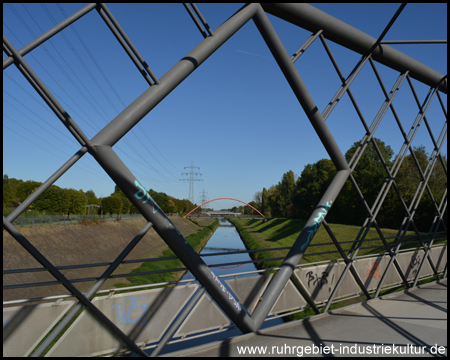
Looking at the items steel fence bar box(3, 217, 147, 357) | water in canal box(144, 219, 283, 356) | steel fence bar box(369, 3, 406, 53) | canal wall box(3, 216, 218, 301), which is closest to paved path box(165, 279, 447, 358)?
steel fence bar box(3, 217, 147, 357)

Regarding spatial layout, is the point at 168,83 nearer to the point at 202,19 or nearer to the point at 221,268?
the point at 202,19

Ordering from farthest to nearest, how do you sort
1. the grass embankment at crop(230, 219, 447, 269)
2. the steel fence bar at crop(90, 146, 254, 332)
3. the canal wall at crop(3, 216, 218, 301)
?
1. the grass embankment at crop(230, 219, 447, 269)
2. the canal wall at crop(3, 216, 218, 301)
3. the steel fence bar at crop(90, 146, 254, 332)

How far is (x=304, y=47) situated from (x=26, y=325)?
22.2ft

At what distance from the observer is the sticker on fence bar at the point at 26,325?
376cm

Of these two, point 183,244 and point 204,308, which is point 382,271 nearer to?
point 204,308

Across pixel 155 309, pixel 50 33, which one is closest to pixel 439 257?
pixel 155 309

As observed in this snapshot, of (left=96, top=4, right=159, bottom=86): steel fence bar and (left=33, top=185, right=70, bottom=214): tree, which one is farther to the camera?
(left=33, top=185, right=70, bottom=214): tree

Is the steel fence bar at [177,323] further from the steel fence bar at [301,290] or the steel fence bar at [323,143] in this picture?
the steel fence bar at [301,290]

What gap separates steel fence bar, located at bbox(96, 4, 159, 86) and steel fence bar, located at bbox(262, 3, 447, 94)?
307cm

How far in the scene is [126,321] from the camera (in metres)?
4.61

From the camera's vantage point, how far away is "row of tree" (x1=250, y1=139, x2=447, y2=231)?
3003cm

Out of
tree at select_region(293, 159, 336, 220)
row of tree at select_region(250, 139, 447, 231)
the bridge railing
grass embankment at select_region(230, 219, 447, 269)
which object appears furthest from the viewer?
tree at select_region(293, 159, 336, 220)

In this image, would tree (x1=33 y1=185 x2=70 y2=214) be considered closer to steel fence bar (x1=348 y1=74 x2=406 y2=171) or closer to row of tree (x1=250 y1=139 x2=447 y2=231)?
row of tree (x1=250 y1=139 x2=447 y2=231)

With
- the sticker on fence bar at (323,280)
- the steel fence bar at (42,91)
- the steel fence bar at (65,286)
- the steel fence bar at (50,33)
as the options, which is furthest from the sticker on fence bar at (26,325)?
the sticker on fence bar at (323,280)
